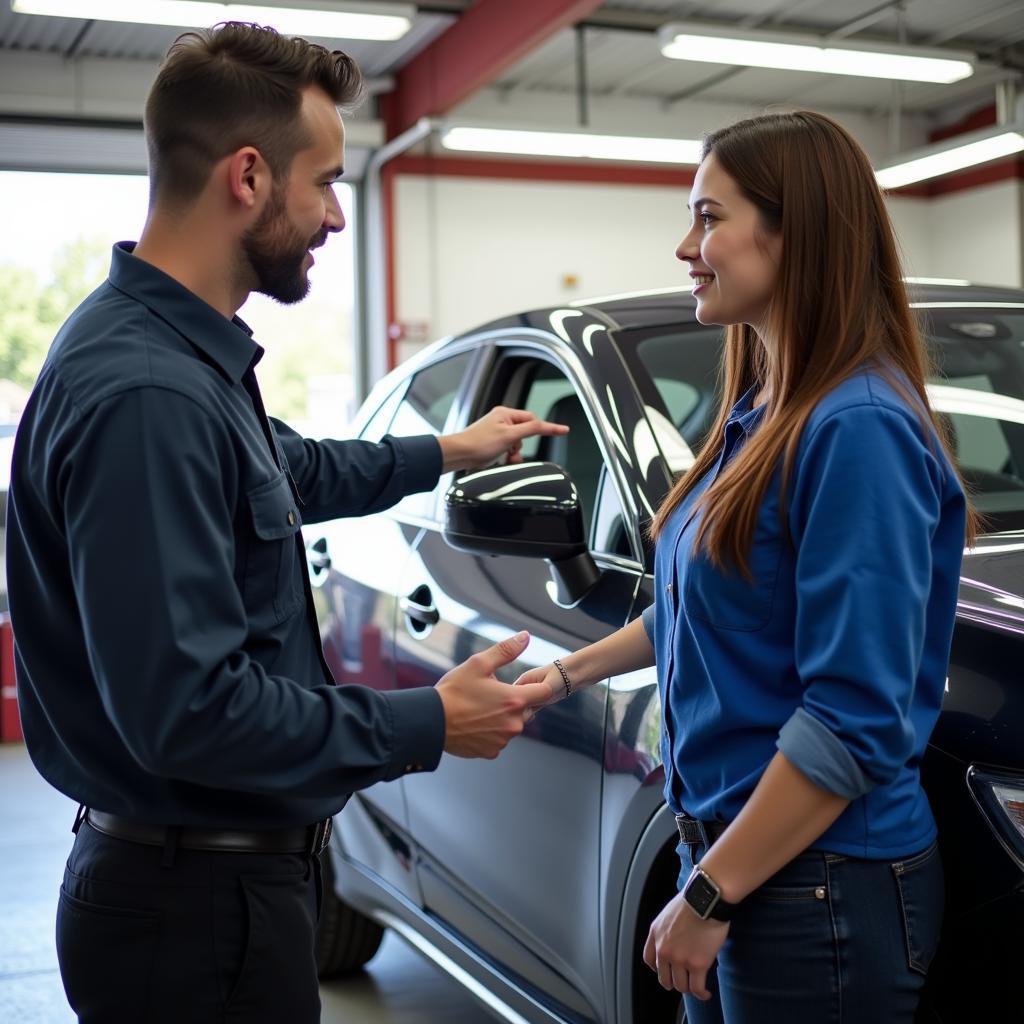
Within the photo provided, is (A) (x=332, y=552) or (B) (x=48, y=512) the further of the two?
(A) (x=332, y=552)

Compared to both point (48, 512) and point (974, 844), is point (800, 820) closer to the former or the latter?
point (974, 844)

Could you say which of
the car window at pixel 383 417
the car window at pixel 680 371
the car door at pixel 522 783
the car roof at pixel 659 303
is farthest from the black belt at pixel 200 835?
the car window at pixel 383 417

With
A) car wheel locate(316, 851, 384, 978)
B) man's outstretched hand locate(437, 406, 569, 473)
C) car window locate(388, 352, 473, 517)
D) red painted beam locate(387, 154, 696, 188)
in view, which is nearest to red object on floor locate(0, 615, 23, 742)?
car wheel locate(316, 851, 384, 978)

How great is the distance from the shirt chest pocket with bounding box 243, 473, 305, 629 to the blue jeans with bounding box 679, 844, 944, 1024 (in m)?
0.58

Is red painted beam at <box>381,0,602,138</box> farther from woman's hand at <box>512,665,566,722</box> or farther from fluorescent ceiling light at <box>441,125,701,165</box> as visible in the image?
woman's hand at <box>512,665,566,722</box>

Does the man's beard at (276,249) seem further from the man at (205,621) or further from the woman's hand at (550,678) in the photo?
the woman's hand at (550,678)

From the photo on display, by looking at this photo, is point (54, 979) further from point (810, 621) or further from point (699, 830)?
point (810, 621)

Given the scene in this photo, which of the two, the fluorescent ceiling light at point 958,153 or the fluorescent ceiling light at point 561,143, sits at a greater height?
the fluorescent ceiling light at point 561,143

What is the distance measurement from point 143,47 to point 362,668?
851 cm

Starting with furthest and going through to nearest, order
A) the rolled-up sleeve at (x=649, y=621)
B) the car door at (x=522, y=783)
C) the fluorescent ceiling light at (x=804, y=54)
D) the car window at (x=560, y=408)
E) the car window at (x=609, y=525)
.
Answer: the fluorescent ceiling light at (x=804, y=54) → the car window at (x=560, y=408) → the car window at (x=609, y=525) → the car door at (x=522, y=783) → the rolled-up sleeve at (x=649, y=621)

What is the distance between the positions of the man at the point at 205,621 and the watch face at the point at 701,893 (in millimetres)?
258

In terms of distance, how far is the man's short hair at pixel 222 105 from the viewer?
1.45 metres

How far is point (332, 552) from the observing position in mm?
3312

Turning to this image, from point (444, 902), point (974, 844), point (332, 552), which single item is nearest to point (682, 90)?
point (332, 552)
